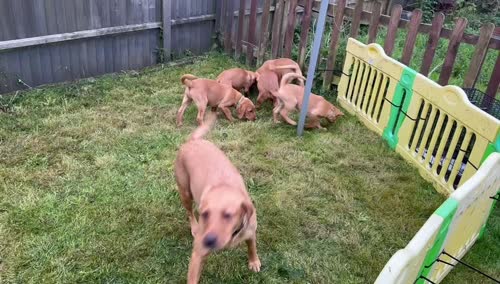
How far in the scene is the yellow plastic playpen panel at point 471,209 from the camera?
2.43 m

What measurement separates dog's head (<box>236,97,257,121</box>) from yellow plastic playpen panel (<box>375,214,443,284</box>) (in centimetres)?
349

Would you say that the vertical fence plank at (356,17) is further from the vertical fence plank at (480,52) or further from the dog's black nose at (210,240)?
the dog's black nose at (210,240)

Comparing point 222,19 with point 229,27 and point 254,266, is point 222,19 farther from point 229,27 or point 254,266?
point 254,266

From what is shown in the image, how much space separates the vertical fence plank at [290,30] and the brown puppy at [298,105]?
4.60ft

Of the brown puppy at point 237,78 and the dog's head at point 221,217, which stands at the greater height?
the dog's head at point 221,217

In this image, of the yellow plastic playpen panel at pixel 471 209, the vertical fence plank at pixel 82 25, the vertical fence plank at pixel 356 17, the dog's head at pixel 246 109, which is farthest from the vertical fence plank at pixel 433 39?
the vertical fence plank at pixel 82 25

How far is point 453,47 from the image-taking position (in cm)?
503

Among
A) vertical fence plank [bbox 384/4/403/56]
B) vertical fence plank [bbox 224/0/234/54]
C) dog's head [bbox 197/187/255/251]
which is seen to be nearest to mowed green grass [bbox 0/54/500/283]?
dog's head [bbox 197/187/255/251]

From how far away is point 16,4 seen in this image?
5.21 meters

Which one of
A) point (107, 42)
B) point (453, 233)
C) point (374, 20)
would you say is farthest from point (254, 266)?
point (107, 42)

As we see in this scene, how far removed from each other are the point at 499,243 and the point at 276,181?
1995 millimetres

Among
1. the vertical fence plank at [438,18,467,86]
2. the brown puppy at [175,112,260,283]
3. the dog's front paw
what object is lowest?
the dog's front paw

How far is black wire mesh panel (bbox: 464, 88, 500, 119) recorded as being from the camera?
4.45 meters

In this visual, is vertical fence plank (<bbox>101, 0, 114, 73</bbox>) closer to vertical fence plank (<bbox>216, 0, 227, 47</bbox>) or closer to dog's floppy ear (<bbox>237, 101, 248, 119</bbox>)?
vertical fence plank (<bbox>216, 0, 227, 47</bbox>)
